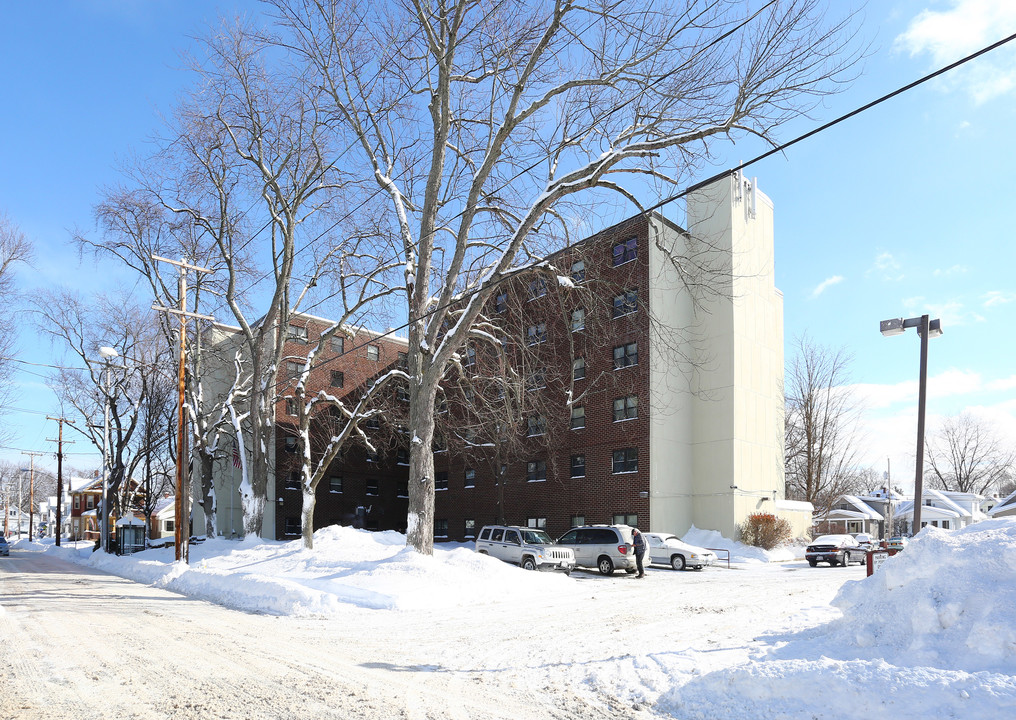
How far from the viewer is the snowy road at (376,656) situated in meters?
7.22

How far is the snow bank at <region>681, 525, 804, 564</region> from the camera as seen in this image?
31.8m

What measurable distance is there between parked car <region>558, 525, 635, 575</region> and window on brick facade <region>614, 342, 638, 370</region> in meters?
11.2

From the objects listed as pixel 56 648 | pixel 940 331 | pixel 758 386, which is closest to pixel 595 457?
pixel 758 386

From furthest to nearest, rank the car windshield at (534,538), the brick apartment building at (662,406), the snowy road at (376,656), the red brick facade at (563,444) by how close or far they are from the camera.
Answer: the brick apartment building at (662,406)
the red brick facade at (563,444)
the car windshield at (534,538)
the snowy road at (376,656)

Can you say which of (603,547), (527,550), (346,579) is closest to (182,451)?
(346,579)

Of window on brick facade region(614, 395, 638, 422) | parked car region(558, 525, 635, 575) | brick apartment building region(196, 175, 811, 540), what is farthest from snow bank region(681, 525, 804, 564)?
parked car region(558, 525, 635, 575)

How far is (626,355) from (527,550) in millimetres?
14086

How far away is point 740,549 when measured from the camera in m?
32.8

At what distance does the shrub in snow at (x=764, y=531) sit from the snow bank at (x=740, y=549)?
0.34 meters

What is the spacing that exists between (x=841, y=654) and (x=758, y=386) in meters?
31.3

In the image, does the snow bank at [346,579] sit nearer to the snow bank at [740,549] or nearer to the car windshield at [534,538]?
the car windshield at [534,538]

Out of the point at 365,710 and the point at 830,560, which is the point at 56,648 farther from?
the point at 830,560

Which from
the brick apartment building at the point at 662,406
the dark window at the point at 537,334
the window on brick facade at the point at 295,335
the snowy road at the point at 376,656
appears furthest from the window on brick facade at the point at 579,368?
the snowy road at the point at 376,656

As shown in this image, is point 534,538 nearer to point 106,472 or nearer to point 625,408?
point 625,408
